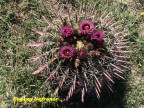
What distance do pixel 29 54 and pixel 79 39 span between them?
1492 millimetres

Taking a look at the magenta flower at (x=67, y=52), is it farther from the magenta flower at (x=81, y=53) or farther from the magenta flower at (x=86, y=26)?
the magenta flower at (x=86, y=26)

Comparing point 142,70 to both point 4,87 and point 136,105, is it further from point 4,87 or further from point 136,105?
point 4,87

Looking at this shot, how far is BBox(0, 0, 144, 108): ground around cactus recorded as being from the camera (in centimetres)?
543

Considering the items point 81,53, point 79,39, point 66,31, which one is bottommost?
point 81,53

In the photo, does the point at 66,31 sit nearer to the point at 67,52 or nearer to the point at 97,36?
the point at 67,52

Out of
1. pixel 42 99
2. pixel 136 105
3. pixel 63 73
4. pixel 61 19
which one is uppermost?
pixel 61 19

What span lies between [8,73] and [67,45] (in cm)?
165

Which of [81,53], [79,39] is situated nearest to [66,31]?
[79,39]

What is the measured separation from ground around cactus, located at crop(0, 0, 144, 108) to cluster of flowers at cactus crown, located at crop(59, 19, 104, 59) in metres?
1.29

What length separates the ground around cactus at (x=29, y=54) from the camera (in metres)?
5.43

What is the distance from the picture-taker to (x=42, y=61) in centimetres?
461

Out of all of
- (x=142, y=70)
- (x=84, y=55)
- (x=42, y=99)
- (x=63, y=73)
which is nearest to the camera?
(x=84, y=55)

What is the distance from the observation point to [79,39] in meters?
4.26

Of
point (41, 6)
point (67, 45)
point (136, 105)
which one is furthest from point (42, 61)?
point (136, 105)
